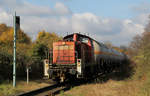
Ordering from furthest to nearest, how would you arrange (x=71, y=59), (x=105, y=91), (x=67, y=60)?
(x=67, y=60)
(x=71, y=59)
(x=105, y=91)

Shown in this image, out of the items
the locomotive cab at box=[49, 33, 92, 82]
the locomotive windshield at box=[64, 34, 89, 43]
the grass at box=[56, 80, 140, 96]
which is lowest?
the grass at box=[56, 80, 140, 96]

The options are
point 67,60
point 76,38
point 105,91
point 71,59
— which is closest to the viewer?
point 105,91

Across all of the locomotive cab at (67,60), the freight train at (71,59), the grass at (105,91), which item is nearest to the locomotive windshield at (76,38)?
the freight train at (71,59)

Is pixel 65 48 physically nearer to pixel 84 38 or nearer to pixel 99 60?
pixel 84 38

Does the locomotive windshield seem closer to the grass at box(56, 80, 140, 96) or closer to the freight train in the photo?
the freight train

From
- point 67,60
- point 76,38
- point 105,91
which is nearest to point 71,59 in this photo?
point 67,60

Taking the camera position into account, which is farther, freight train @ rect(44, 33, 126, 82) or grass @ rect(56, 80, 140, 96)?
freight train @ rect(44, 33, 126, 82)

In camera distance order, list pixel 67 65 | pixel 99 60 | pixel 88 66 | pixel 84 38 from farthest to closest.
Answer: pixel 99 60 → pixel 84 38 → pixel 88 66 → pixel 67 65

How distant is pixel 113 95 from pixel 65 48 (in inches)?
228

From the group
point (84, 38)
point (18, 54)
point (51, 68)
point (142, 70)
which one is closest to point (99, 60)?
point (84, 38)

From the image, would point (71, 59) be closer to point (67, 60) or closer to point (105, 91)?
point (67, 60)

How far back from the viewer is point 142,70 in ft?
51.1

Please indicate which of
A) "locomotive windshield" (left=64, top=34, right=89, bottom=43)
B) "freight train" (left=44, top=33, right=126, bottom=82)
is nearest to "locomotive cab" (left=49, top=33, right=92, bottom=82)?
"freight train" (left=44, top=33, right=126, bottom=82)

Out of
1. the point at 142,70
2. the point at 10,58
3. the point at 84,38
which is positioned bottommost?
the point at 142,70
